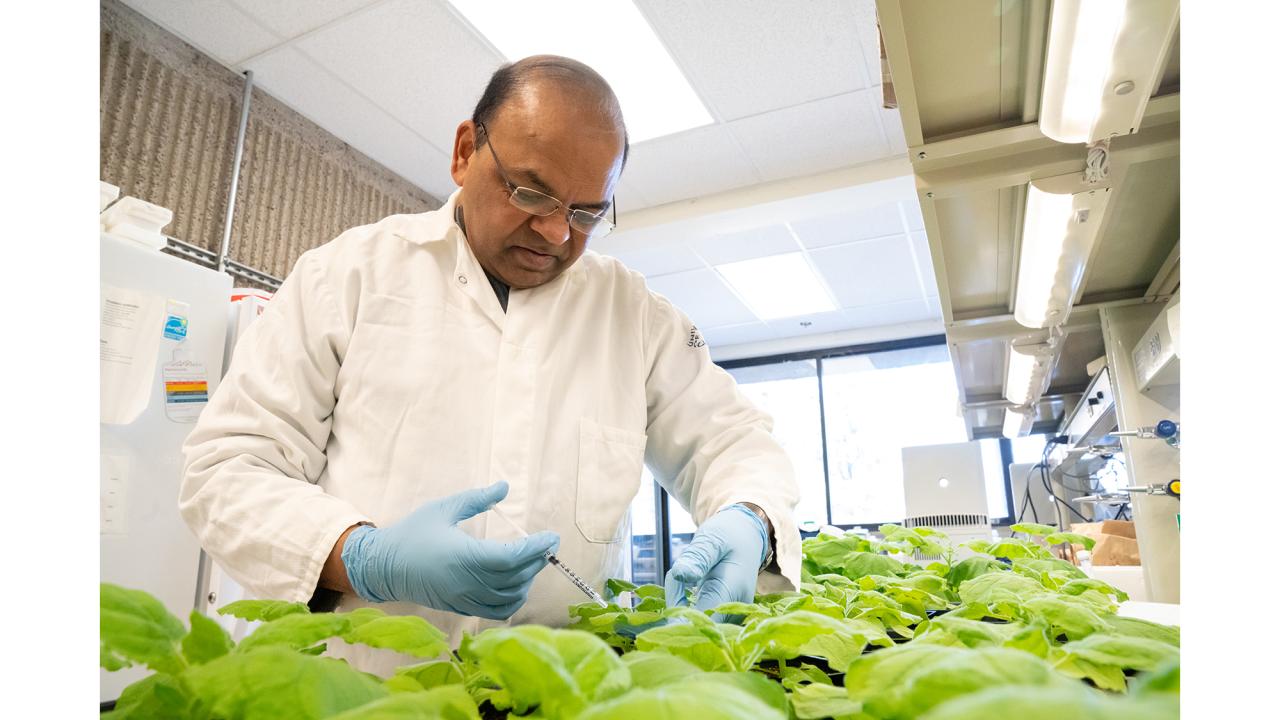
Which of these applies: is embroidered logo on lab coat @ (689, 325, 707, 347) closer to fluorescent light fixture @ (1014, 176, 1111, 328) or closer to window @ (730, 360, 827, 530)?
fluorescent light fixture @ (1014, 176, 1111, 328)

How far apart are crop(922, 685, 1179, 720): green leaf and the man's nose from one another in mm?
971

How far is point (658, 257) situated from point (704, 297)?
0.79m

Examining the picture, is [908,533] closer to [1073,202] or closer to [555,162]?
[1073,202]

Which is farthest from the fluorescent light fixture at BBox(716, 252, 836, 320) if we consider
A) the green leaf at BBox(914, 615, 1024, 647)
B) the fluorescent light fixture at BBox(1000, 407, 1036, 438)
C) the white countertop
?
the green leaf at BBox(914, 615, 1024, 647)

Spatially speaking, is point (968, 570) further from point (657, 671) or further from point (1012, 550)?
point (657, 671)

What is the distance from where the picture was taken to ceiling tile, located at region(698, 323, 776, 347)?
591cm

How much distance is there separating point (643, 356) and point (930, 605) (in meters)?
0.61

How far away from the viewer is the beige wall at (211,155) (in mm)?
2428

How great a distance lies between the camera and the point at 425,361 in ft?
3.59

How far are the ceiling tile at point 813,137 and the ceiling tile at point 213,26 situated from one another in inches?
73.4

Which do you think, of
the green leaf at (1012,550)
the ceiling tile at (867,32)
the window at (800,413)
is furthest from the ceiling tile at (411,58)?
the window at (800,413)

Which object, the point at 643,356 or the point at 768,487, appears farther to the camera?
the point at 643,356

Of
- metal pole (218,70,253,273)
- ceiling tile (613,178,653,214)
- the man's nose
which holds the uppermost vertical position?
ceiling tile (613,178,653,214)
